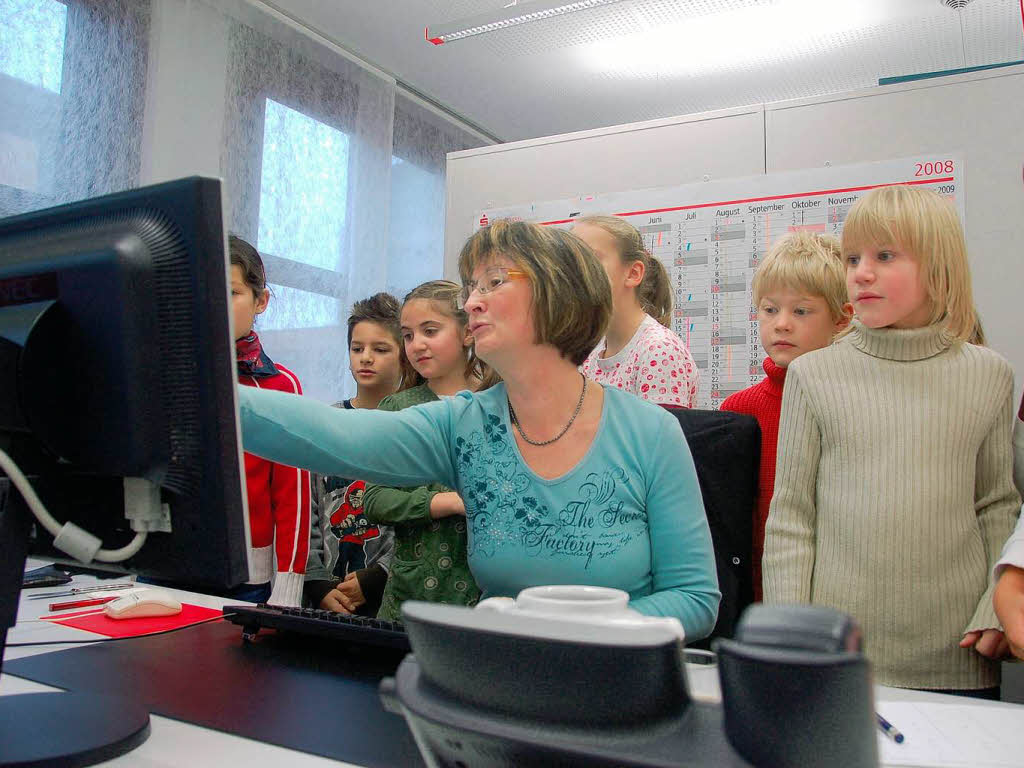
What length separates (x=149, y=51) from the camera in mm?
3275

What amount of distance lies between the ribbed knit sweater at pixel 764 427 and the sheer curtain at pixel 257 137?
1.90m

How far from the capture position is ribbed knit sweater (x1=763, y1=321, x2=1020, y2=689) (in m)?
1.28

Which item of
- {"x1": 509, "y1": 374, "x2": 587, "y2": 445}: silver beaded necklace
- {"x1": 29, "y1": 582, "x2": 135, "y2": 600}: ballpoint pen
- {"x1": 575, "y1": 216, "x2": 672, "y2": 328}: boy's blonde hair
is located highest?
{"x1": 575, "y1": 216, "x2": 672, "y2": 328}: boy's blonde hair

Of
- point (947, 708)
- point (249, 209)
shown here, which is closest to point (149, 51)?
point (249, 209)

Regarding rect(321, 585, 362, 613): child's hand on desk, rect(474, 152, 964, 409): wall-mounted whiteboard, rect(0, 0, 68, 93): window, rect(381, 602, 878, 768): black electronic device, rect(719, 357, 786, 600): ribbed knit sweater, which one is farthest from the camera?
rect(0, 0, 68, 93): window

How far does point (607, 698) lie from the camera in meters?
0.34

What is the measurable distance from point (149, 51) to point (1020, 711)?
3.66m

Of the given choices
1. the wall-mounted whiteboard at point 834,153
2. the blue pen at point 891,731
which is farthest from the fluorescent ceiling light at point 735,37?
the blue pen at point 891,731

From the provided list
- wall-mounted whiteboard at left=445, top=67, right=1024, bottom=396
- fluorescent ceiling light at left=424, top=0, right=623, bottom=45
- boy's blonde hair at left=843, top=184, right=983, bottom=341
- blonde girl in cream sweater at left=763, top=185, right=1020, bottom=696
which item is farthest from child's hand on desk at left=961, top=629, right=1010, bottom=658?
fluorescent ceiling light at left=424, top=0, right=623, bottom=45

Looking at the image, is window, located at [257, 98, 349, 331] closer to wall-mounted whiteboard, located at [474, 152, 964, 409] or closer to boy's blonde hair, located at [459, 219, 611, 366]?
wall-mounted whiteboard, located at [474, 152, 964, 409]

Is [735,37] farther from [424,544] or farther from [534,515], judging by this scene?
[534,515]

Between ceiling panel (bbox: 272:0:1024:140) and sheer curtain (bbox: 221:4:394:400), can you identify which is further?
ceiling panel (bbox: 272:0:1024:140)

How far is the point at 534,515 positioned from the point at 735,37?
3.77m

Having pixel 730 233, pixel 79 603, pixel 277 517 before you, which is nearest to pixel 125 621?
pixel 79 603
